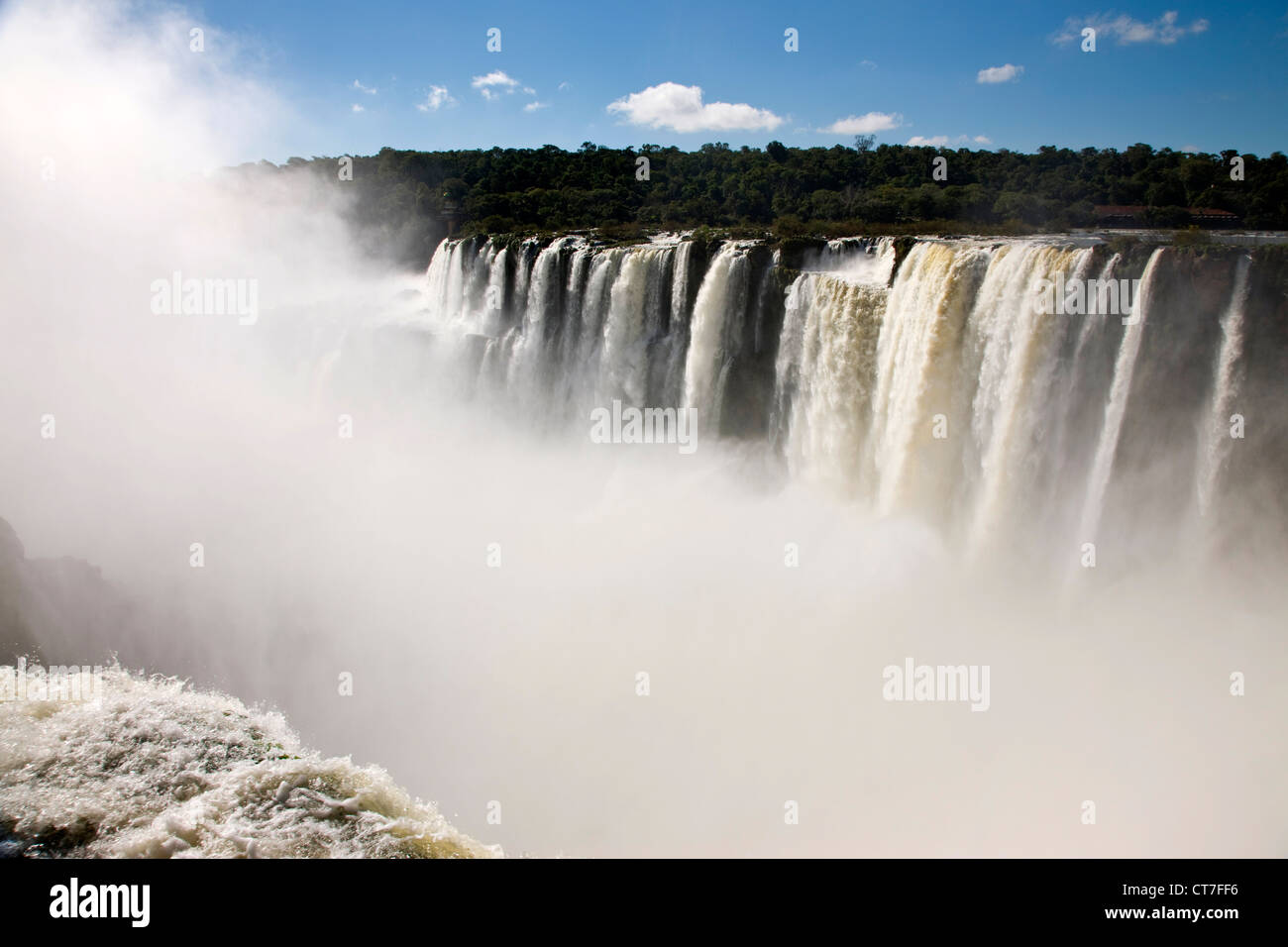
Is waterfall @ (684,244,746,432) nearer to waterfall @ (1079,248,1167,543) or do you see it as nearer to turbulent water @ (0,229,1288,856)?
turbulent water @ (0,229,1288,856)

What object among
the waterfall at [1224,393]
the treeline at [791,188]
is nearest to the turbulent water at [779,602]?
the waterfall at [1224,393]

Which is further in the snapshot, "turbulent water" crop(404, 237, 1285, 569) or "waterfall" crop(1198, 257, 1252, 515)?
"turbulent water" crop(404, 237, 1285, 569)

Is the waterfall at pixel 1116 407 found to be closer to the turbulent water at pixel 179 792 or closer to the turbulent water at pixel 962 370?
the turbulent water at pixel 962 370

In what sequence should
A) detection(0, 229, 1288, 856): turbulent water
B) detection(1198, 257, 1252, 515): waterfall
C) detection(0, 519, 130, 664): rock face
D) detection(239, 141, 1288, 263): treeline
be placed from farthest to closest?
detection(239, 141, 1288, 263): treeline, detection(0, 519, 130, 664): rock face, detection(1198, 257, 1252, 515): waterfall, detection(0, 229, 1288, 856): turbulent water

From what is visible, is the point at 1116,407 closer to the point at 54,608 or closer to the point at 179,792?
the point at 179,792

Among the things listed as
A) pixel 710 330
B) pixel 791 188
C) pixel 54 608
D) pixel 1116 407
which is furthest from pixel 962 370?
pixel 791 188

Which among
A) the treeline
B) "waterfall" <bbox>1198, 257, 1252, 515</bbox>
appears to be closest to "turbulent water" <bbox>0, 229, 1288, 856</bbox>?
"waterfall" <bbox>1198, 257, 1252, 515</bbox>
